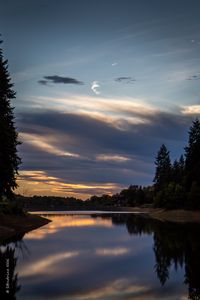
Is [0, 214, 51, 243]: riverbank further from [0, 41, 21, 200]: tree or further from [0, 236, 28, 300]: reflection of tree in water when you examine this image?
[0, 236, 28, 300]: reflection of tree in water

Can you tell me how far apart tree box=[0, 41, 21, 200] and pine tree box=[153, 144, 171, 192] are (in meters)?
105

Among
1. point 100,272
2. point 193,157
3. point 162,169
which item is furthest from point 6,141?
point 162,169

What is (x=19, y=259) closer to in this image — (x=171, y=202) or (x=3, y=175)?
(x=3, y=175)

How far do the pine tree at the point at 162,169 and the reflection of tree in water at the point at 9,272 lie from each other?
123 meters

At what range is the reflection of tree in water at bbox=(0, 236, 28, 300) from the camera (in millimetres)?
16652

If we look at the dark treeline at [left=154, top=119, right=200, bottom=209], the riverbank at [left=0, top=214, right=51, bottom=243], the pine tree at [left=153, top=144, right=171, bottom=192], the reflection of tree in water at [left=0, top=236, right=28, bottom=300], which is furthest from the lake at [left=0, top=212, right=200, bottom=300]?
the pine tree at [left=153, top=144, right=171, bottom=192]

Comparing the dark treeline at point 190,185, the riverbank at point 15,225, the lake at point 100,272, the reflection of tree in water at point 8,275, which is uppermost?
the dark treeline at point 190,185

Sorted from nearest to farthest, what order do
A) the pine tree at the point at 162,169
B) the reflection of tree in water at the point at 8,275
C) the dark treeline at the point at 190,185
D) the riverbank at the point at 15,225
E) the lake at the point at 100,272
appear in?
the reflection of tree in water at the point at 8,275, the lake at the point at 100,272, the riverbank at the point at 15,225, the dark treeline at the point at 190,185, the pine tree at the point at 162,169

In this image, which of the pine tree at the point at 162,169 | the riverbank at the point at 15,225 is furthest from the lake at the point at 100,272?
the pine tree at the point at 162,169

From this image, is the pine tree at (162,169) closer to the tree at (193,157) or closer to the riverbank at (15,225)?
the tree at (193,157)

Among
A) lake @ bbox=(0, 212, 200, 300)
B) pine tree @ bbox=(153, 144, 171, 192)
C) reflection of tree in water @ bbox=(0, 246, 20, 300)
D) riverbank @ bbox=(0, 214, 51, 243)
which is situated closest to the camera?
reflection of tree in water @ bbox=(0, 246, 20, 300)

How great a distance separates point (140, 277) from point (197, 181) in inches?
3367

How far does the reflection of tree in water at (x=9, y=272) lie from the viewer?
656 inches

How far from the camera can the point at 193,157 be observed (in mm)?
107375
